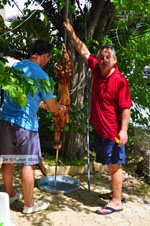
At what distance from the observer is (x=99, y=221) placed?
3.84m

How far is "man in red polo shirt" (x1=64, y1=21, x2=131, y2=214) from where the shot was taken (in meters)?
3.91

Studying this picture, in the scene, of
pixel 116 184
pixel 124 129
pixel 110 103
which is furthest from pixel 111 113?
pixel 116 184

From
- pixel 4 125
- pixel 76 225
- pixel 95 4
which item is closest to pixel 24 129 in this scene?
pixel 4 125

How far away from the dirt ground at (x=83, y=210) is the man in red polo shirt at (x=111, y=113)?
190 mm

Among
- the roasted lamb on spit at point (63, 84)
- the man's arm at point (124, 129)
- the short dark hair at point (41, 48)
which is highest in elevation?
the short dark hair at point (41, 48)

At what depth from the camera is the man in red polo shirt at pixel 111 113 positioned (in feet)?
12.8

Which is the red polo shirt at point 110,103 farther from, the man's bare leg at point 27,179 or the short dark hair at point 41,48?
the man's bare leg at point 27,179

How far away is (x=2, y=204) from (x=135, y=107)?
4.60 meters

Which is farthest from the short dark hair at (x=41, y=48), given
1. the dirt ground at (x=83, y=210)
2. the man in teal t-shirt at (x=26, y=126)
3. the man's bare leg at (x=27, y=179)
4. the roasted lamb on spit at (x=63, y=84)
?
the dirt ground at (x=83, y=210)

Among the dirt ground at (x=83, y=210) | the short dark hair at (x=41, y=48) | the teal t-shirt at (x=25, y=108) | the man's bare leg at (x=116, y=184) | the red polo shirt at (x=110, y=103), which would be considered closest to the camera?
the teal t-shirt at (x=25, y=108)

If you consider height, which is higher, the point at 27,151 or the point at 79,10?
the point at 79,10

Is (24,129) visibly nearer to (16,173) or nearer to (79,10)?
(16,173)

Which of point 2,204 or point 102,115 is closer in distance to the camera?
point 2,204

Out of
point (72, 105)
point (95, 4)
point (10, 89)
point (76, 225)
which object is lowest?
point (76, 225)
